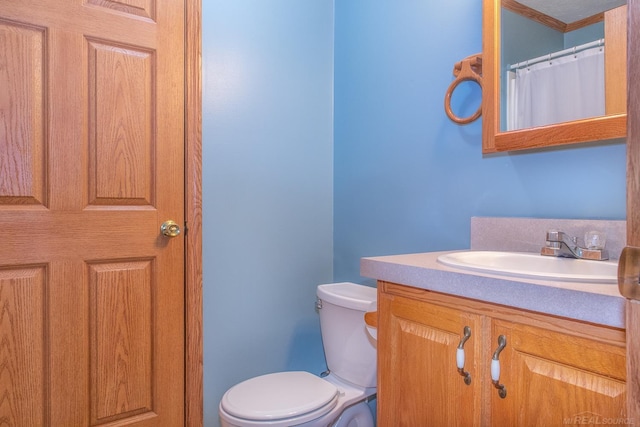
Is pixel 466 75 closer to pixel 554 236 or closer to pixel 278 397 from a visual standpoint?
pixel 554 236

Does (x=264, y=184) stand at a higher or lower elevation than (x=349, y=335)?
higher

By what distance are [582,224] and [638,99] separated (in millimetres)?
839

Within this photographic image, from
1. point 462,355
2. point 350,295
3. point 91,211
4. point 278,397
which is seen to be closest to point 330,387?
point 278,397

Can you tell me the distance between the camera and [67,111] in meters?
1.31

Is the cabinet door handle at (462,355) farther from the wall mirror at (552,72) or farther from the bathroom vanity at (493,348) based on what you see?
the wall mirror at (552,72)

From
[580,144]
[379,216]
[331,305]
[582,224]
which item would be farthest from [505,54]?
[331,305]

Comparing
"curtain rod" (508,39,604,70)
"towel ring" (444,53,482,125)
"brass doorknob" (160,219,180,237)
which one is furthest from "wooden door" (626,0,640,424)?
"brass doorknob" (160,219,180,237)

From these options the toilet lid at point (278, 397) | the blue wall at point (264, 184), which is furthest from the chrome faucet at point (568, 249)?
the blue wall at point (264, 184)

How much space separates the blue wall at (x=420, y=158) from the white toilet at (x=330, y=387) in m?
0.30

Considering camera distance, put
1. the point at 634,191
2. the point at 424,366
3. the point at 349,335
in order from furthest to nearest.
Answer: the point at 349,335, the point at 424,366, the point at 634,191

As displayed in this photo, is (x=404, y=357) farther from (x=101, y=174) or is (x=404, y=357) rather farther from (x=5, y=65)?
(x=5, y=65)

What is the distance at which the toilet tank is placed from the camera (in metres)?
1.54

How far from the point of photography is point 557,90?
117 centimetres

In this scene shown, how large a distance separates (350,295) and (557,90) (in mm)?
1027
